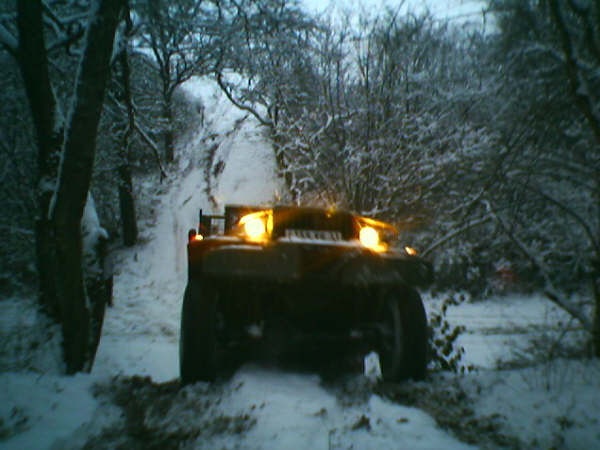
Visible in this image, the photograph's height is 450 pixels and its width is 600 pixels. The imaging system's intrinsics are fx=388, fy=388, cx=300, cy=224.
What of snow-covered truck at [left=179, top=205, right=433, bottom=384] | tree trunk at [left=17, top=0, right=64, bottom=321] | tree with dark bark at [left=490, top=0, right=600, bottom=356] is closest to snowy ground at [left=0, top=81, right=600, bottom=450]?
snow-covered truck at [left=179, top=205, right=433, bottom=384]

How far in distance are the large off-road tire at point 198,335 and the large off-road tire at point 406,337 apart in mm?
1373

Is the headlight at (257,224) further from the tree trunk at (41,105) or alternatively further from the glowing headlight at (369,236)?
the tree trunk at (41,105)

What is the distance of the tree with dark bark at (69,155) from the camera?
3.19m

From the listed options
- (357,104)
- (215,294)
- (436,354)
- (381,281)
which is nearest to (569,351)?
(436,354)

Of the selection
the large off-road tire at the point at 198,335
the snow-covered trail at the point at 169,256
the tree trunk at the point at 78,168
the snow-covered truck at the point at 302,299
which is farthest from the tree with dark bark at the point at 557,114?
the snow-covered trail at the point at 169,256

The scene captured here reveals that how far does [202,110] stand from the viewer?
2878cm

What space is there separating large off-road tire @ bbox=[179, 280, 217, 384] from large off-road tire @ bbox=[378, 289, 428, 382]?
54.1 inches

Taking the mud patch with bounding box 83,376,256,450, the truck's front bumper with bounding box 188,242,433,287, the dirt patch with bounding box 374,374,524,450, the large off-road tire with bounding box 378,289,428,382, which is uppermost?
the truck's front bumper with bounding box 188,242,433,287

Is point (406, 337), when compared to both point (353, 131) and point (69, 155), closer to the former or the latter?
point (69, 155)

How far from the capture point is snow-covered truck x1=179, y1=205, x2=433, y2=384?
2684mm

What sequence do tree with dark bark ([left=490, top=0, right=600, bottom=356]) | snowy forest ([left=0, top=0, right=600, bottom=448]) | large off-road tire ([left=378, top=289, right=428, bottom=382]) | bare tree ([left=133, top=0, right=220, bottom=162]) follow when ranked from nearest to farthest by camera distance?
large off-road tire ([left=378, top=289, right=428, bottom=382]), tree with dark bark ([left=490, top=0, right=600, bottom=356]), snowy forest ([left=0, top=0, right=600, bottom=448]), bare tree ([left=133, top=0, right=220, bottom=162])

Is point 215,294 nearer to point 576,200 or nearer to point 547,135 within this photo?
point 547,135

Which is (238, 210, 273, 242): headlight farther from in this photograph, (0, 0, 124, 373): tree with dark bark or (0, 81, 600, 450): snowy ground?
(0, 0, 124, 373): tree with dark bark

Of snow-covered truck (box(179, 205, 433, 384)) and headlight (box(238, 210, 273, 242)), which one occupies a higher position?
headlight (box(238, 210, 273, 242))
